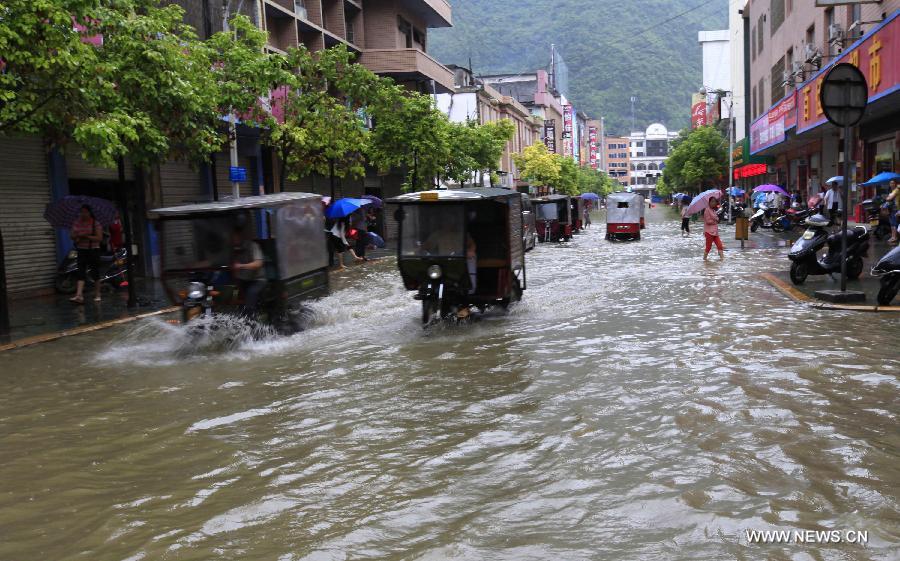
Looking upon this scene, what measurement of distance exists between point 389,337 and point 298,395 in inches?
131

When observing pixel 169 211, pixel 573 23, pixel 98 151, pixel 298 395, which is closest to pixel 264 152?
pixel 98 151

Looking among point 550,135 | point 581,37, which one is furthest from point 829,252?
point 581,37

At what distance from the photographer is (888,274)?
11.8m

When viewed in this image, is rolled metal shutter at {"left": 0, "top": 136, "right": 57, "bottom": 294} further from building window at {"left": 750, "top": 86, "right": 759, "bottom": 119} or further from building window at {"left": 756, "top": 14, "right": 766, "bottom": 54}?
building window at {"left": 750, "top": 86, "right": 759, "bottom": 119}

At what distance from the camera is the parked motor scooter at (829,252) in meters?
15.0

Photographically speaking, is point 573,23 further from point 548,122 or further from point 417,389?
point 417,389

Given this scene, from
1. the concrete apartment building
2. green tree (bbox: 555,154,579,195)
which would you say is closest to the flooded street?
the concrete apartment building

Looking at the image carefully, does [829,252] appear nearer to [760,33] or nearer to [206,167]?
[206,167]

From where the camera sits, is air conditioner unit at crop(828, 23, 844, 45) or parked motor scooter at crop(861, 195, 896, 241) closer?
parked motor scooter at crop(861, 195, 896, 241)

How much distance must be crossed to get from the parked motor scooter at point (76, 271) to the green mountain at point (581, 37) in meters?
140

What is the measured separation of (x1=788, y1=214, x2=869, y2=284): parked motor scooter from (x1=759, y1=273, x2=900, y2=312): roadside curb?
0.45 m

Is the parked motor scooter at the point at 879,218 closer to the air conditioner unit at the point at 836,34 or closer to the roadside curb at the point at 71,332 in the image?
the air conditioner unit at the point at 836,34

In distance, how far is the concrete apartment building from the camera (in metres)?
19.2

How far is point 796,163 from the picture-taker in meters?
41.9
